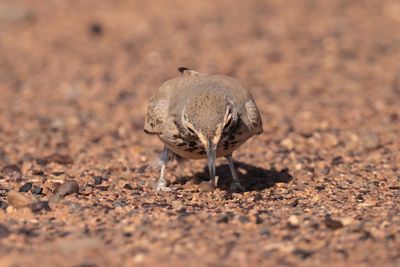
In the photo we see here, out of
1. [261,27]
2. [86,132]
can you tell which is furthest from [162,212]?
[261,27]

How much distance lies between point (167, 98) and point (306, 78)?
7696 mm

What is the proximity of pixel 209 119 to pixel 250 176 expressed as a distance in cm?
287

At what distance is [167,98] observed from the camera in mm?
8805

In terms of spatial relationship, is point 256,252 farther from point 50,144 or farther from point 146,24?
point 146,24

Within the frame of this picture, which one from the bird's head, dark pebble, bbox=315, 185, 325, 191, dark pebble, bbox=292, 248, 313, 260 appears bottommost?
dark pebble, bbox=292, 248, 313, 260

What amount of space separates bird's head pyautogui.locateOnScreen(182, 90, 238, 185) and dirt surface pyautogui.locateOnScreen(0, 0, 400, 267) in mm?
759

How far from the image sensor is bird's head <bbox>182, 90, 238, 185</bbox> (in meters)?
7.41

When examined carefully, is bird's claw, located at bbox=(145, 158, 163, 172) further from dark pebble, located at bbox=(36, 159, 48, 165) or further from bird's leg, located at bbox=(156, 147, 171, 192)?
dark pebble, located at bbox=(36, 159, 48, 165)

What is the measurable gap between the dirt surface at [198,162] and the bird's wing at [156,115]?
2.64ft

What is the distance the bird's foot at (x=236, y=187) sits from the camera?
9148mm

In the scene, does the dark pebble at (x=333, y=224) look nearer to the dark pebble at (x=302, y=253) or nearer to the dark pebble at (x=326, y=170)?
the dark pebble at (x=302, y=253)

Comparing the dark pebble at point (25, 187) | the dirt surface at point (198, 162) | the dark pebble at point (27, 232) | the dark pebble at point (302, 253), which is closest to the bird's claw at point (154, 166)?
the dirt surface at point (198, 162)

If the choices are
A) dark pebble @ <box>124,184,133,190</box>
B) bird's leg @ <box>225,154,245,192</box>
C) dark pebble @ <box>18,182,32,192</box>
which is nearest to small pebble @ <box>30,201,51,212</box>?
dark pebble @ <box>18,182,32,192</box>

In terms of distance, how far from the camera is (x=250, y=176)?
10.1m
